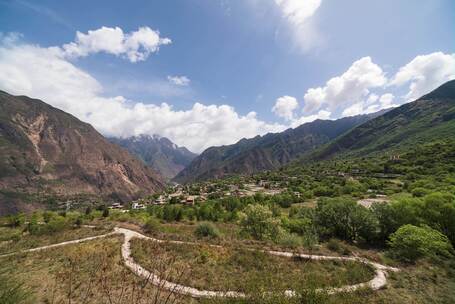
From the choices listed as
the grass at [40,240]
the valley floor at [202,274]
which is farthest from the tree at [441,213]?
the grass at [40,240]

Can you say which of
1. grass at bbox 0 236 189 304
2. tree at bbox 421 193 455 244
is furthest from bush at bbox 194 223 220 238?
tree at bbox 421 193 455 244

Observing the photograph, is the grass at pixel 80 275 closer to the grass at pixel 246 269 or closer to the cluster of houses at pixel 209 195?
the grass at pixel 246 269

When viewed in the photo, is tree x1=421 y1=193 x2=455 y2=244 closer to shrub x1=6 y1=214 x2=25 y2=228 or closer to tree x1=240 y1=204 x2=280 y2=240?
tree x1=240 y1=204 x2=280 y2=240

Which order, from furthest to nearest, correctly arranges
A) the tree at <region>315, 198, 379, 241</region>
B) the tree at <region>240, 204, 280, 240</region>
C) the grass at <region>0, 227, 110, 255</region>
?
the tree at <region>240, 204, 280, 240</region> → the tree at <region>315, 198, 379, 241</region> → the grass at <region>0, 227, 110, 255</region>

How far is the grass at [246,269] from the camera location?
12.3 metres

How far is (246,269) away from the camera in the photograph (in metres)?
14.6

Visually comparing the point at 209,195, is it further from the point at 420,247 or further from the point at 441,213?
the point at 420,247

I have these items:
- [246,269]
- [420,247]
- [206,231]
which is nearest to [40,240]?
[206,231]

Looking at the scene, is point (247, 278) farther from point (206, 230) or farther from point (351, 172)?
point (351, 172)

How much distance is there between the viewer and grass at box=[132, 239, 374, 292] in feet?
40.4

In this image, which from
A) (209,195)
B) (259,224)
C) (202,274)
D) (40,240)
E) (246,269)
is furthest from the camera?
(209,195)

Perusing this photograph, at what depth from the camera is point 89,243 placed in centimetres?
2122

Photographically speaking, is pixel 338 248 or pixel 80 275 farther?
pixel 338 248

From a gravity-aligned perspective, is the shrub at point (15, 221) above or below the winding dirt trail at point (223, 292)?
above
